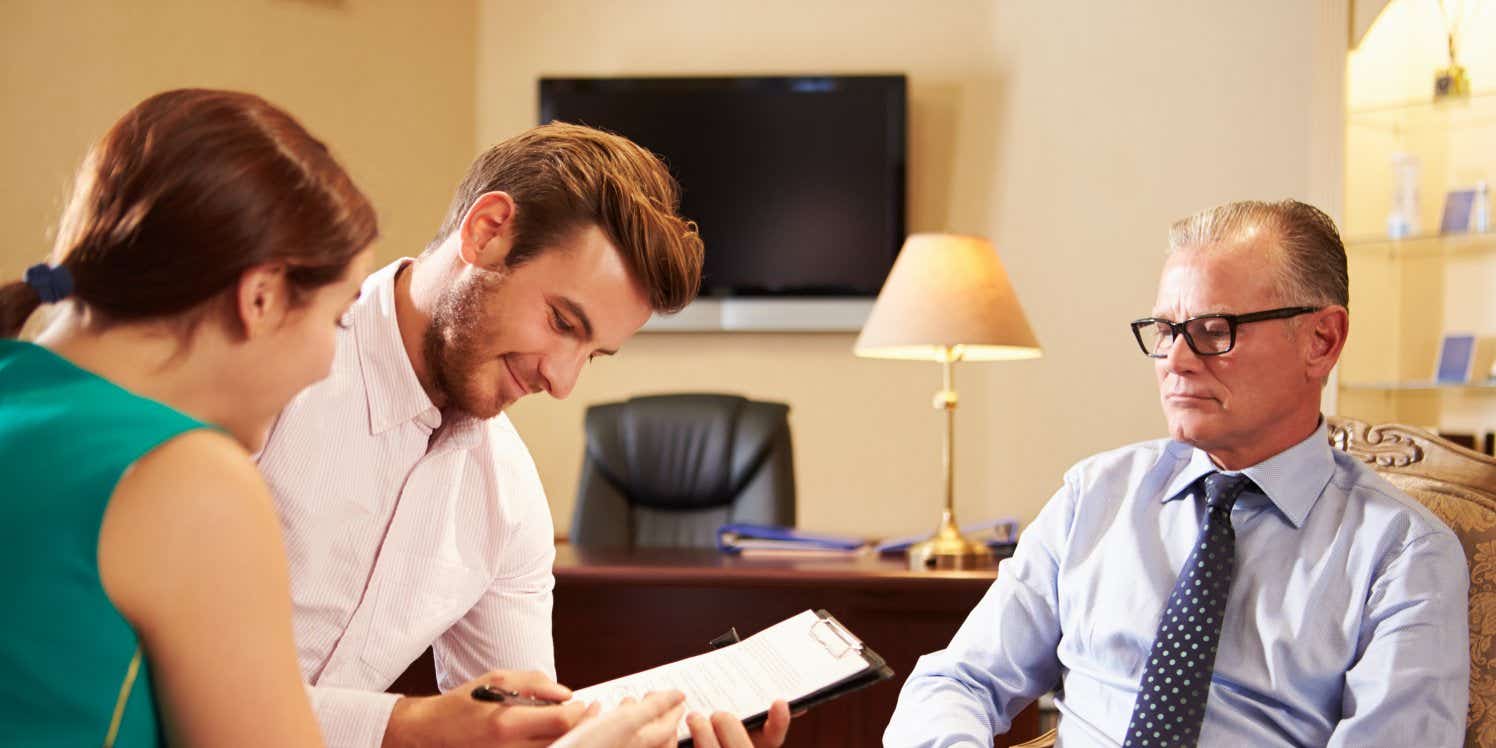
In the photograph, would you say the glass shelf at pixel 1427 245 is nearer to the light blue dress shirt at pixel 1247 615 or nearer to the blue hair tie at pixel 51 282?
the light blue dress shirt at pixel 1247 615

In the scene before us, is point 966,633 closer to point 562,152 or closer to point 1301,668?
point 1301,668

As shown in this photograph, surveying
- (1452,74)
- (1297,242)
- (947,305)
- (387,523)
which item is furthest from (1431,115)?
(387,523)

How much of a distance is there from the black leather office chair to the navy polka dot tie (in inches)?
67.5

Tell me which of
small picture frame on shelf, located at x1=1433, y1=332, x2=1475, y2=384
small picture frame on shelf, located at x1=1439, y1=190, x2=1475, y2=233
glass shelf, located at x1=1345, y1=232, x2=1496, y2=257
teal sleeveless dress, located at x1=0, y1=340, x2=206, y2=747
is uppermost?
small picture frame on shelf, located at x1=1439, y1=190, x2=1475, y2=233

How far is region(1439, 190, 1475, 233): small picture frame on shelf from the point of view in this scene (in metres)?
3.76

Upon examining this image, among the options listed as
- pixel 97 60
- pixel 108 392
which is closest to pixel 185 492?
pixel 108 392

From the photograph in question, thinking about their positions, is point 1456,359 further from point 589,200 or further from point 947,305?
point 589,200

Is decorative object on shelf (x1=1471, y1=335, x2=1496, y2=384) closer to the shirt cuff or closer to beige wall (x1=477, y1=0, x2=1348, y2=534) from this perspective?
beige wall (x1=477, y1=0, x2=1348, y2=534)

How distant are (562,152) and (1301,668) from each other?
106cm

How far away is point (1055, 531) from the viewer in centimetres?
179

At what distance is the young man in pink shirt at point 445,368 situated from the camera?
4.93 feet

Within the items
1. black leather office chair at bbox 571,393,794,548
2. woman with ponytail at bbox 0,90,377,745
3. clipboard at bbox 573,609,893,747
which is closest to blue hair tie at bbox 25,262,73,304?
woman with ponytail at bbox 0,90,377,745

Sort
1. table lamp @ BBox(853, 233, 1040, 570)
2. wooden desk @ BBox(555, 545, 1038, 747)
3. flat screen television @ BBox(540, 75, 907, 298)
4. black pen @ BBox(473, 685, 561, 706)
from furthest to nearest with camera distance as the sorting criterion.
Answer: flat screen television @ BBox(540, 75, 907, 298)
table lamp @ BBox(853, 233, 1040, 570)
wooden desk @ BBox(555, 545, 1038, 747)
black pen @ BBox(473, 685, 561, 706)

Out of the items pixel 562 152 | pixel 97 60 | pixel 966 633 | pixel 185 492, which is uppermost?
pixel 97 60
